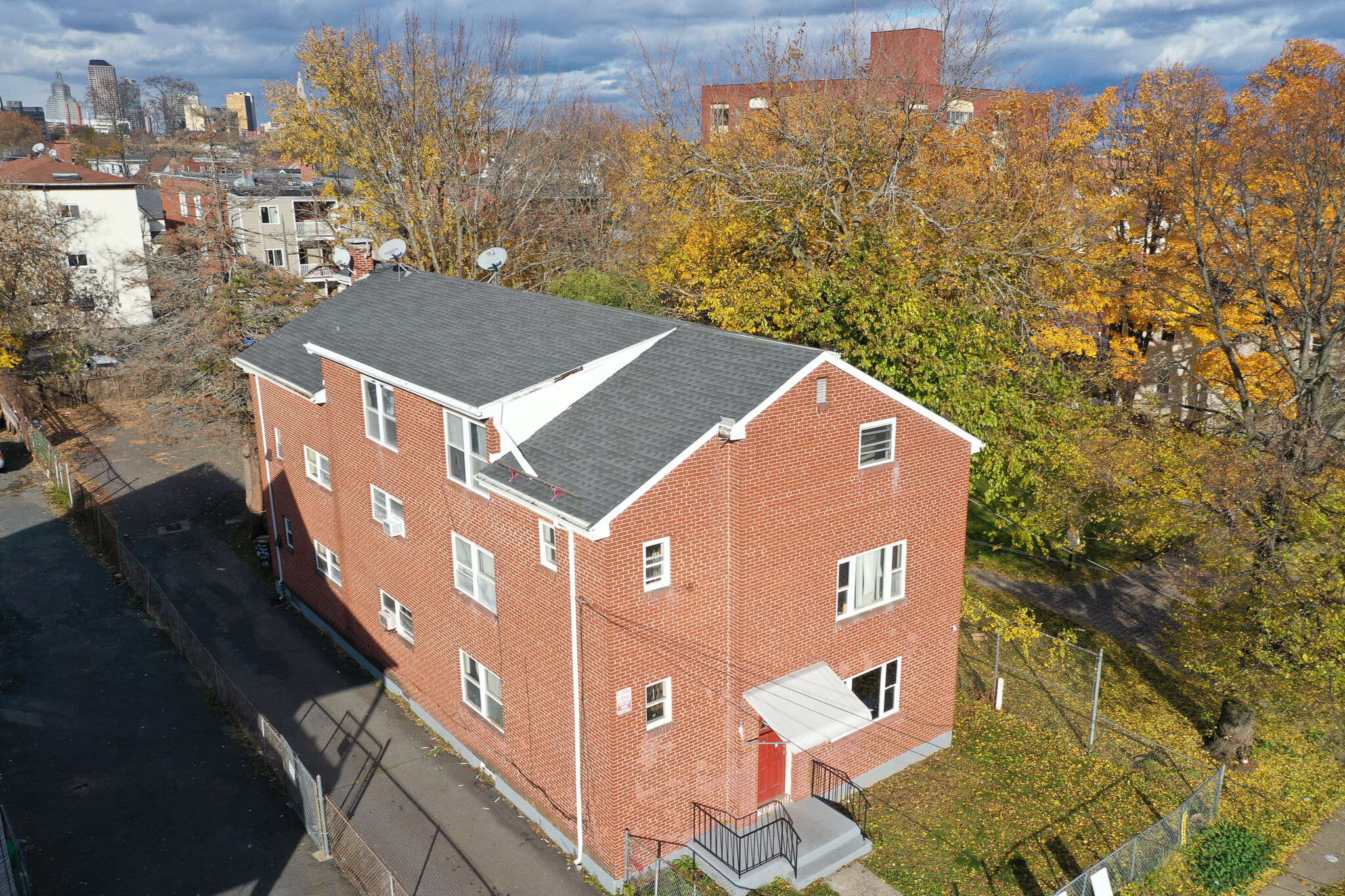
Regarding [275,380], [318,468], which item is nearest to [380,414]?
[318,468]

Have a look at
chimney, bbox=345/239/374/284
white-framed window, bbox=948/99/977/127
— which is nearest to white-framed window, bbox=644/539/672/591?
chimney, bbox=345/239/374/284

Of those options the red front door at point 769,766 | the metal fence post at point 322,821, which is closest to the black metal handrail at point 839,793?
the red front door at point 769,766

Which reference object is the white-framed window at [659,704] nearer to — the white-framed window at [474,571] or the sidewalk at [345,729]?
the sidewalk at [345,729]

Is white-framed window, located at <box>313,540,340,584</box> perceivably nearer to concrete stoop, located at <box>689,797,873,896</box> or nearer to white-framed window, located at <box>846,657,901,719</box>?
concrete stoop, located at <box>689,797,873,896</box>

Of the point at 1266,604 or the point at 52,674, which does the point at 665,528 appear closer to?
the point at 1266,604

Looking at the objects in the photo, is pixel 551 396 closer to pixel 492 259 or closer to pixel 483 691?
pixel 483 691
